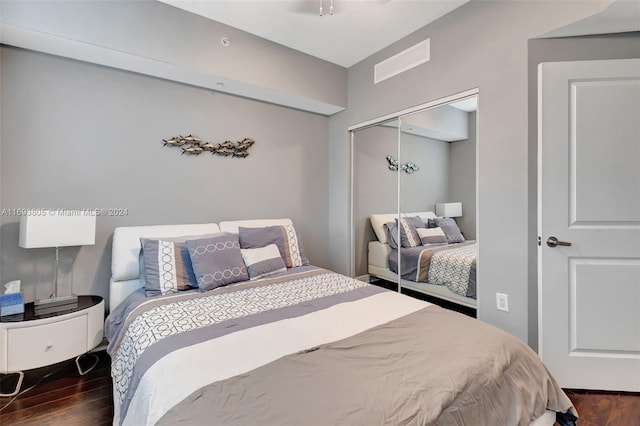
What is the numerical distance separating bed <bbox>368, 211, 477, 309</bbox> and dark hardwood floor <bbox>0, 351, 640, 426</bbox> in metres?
0.82

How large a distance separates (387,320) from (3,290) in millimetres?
2559

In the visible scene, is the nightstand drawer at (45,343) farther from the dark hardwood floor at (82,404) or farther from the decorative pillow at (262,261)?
the decorative pillow at (262,261)

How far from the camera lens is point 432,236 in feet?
8.81

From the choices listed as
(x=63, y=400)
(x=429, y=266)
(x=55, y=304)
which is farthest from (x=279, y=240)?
(x=63, y=400)

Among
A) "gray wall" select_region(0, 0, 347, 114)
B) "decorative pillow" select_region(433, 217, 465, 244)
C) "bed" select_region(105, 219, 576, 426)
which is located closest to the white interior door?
"decorative pillow" select_region(433, 217, 465, 244)

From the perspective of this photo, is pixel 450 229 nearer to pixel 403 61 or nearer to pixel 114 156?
pixel 403 61

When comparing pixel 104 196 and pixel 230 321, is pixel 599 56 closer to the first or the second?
pixel 230 321

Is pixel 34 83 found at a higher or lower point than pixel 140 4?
lower

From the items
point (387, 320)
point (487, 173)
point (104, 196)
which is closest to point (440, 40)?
point (487, 173)

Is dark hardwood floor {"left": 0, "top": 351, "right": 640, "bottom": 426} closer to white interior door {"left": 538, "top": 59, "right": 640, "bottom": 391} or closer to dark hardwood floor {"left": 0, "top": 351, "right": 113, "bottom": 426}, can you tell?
dark hardwood floor {"left": 0, "top": 351, "right": 113, "bottom": 426}

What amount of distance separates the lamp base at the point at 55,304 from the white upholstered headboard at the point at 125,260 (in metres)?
0.22

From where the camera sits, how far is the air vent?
8.45ft

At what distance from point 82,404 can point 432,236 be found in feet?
9.15

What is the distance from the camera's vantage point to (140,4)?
2184 millimetres
